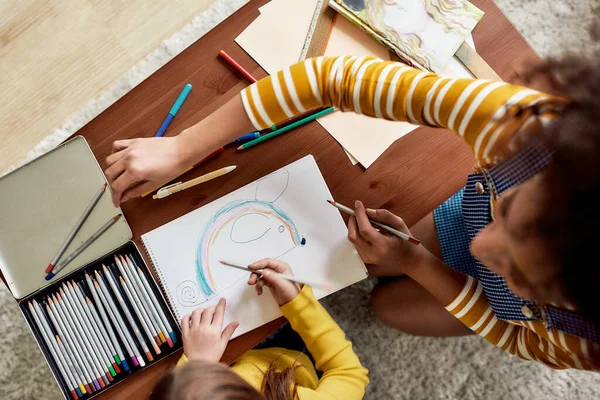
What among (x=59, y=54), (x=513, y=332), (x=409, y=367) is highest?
(x=59, y=54)

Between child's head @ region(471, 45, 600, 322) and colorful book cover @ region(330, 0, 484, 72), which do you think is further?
colorful book cover @ region(330, 0, 484, 72)

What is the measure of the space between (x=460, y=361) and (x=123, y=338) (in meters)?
0.66

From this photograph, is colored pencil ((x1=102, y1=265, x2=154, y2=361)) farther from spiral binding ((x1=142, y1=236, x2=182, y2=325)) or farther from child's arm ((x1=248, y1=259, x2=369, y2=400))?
child's arm ((x1=248, y1=259, x2=369, y2=400))

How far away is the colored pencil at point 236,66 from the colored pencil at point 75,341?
352 millimetres

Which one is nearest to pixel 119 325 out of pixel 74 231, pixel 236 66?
pixel 74 231

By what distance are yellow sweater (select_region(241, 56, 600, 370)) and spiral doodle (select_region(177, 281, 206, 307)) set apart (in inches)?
8.2

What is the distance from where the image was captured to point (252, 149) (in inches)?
22.2

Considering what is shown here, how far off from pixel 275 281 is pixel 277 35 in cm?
31

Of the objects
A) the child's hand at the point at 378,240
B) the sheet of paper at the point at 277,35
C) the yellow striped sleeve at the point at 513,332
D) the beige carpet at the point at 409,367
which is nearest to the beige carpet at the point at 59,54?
the beige carpet at the point at 409,367

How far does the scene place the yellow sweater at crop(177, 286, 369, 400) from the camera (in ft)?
1.78

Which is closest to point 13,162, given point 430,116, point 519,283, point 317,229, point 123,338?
point 123,338

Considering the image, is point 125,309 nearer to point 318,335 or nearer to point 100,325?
point 100,325

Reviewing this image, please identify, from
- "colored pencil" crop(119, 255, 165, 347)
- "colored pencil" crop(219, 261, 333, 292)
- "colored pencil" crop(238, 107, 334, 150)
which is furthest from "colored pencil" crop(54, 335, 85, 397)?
"colored pencil" crop(238, 107, 334, 150)

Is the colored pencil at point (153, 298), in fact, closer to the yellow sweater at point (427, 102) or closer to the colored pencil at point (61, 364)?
the colored pencil at point (61, 364)
